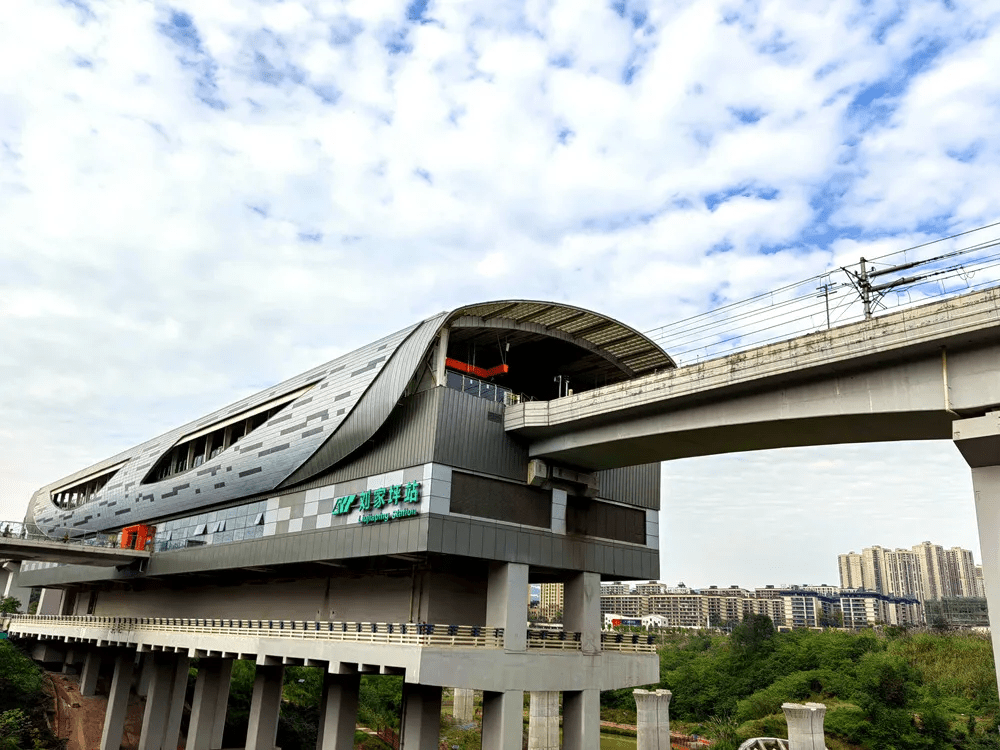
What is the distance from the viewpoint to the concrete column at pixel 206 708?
42500 mm

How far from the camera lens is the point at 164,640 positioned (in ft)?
134

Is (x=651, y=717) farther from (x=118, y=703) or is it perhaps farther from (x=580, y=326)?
(x=118, y=703)

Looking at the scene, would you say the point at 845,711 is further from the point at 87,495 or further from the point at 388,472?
the point at 87,495

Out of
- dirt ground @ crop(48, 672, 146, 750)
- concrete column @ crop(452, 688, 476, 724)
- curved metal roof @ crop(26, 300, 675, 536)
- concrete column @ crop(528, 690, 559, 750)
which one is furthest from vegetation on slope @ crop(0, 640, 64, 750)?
concrete column @ crop(452, 688, 476, 724)

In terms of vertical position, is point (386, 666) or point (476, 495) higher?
point (476, 495)

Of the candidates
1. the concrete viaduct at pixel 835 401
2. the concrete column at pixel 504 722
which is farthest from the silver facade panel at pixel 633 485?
the concrete column at pixel 504 722

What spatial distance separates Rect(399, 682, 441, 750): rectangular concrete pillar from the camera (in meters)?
28.5

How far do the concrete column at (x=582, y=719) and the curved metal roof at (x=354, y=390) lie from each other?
13463mm

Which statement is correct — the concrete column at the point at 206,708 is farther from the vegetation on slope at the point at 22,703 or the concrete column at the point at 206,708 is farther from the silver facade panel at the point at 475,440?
the silver facade panel at the point at 475,440

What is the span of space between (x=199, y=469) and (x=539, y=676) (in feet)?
78.3

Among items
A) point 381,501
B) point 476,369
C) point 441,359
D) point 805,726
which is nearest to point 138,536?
point 381,501

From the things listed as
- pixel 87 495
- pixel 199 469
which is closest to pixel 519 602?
pixel 199 469

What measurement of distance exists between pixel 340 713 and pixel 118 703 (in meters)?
28.6

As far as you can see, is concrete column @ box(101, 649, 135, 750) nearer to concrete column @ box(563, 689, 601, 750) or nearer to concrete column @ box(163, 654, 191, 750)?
concrete column @ box(163, 654, 191, 750)
